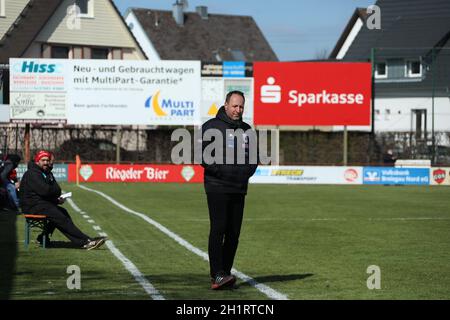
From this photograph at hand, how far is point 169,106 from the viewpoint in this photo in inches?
1913

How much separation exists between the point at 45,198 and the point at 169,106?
32737 millimetres

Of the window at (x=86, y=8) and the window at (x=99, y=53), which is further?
the window at (x=99, y=53)

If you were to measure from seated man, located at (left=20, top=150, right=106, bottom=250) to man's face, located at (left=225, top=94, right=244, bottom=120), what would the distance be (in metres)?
5.14

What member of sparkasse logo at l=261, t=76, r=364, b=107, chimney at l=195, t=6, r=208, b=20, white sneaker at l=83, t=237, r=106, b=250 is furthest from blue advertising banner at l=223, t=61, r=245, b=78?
chimney at l=195, t=6, r=208, b=20

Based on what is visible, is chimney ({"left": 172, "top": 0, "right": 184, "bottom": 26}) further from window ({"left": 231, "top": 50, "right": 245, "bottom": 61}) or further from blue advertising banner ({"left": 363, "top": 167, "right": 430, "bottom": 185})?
blue advertising banner ({"left": 363, "top": 167, "right": 430, "bottom": 185})

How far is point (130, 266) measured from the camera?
13586 millimetres

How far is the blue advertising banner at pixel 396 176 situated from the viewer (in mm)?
44562

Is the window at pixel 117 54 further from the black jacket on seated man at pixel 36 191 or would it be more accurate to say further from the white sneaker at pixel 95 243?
the white sneaker at pixel 95 243

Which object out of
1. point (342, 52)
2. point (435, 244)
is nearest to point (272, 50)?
point (342, 52)

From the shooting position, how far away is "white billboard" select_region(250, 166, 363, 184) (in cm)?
4412

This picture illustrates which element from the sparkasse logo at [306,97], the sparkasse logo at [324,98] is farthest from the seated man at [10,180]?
the sparkasse logo at [324,98]

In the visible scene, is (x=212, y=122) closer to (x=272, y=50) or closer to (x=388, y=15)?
(x=388, y=15)

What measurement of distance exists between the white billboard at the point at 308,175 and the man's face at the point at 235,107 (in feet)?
107

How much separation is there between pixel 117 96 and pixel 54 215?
3299 cm
